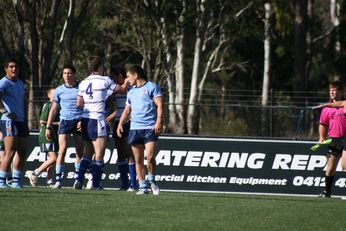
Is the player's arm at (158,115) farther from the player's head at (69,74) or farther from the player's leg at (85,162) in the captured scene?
the player's head at (69,74)

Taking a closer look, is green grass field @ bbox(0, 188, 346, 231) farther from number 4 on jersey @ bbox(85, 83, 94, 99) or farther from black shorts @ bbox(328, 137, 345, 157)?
black shorts @ bbox(328, 137, 345, 157)

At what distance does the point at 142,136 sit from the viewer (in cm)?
1529

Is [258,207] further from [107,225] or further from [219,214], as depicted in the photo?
[107,225]

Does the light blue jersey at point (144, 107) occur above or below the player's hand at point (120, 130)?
above

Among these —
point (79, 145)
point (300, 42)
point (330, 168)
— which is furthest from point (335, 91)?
point (300, 42)

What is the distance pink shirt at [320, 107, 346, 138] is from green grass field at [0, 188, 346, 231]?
3.37m

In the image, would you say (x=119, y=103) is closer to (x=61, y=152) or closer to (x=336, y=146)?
(x=61, y=152)

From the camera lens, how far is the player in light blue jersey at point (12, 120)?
51.0ft

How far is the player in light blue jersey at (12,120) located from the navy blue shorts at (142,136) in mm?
1732

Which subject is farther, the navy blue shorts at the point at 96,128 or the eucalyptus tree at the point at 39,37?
the eucalyptus tree at the point at 39,37

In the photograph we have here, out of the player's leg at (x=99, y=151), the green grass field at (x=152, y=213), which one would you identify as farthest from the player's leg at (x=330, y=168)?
the player's leg at (x=99, y=151)

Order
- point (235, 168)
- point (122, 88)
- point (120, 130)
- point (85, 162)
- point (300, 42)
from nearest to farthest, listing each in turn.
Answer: point (120, 130) < point (85, 162) < point (122, 88) < point (235, 168) < point (300, 42)

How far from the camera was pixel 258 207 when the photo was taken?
1358cm

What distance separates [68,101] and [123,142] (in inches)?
46.1
